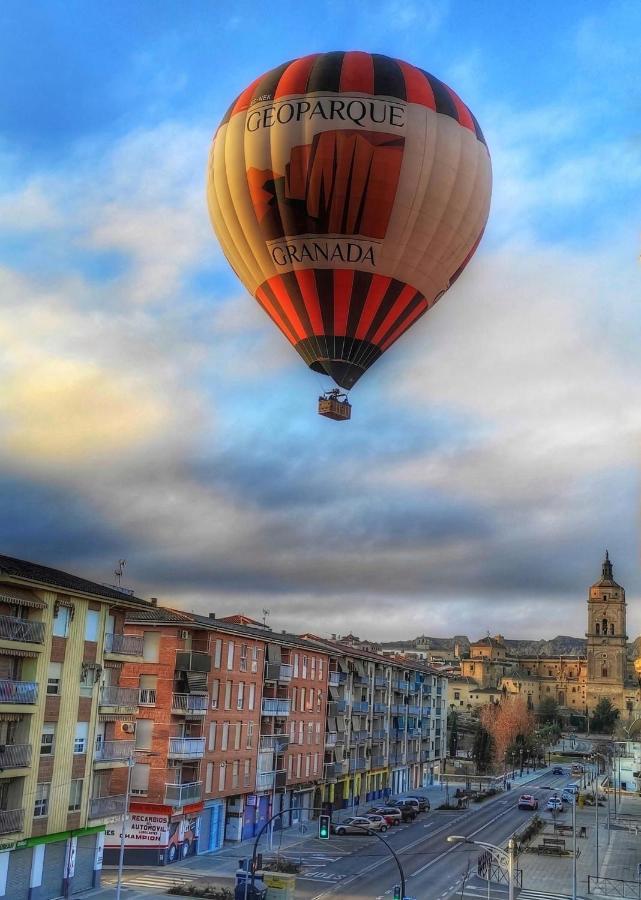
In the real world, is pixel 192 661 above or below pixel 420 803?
above

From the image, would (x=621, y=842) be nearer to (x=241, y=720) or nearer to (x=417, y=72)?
(x=241, y=720)

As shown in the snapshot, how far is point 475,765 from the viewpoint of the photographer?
128m

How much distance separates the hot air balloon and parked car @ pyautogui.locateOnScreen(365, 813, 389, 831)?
40389 millimetres

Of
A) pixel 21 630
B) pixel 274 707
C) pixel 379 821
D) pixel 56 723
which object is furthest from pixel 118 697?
pixel 379 821

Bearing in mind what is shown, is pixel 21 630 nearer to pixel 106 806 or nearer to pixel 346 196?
pixel 106 806

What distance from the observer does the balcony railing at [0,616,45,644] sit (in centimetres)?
3997

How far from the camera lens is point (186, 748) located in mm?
55281

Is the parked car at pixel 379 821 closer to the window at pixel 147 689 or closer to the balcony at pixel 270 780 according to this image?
the balcony at pixel 270 780

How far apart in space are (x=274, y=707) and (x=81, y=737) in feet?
85.2

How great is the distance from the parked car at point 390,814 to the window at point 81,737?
120ft

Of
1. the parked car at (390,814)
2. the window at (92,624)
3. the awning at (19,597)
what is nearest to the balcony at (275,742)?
the parked car at (390,814)

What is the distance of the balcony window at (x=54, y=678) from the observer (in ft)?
141

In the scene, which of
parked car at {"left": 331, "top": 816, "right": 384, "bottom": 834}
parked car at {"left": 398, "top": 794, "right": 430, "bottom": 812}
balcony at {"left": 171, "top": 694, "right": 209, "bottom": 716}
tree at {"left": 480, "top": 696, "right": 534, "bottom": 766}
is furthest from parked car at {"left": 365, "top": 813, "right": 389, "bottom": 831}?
tree at {"left": 480, "top": 696, "right": 534, "bottom": 766}

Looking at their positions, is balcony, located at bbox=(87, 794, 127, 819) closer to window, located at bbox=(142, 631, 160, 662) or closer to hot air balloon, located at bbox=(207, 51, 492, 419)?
window, located at bbox=(142, 631, 160, 662)
